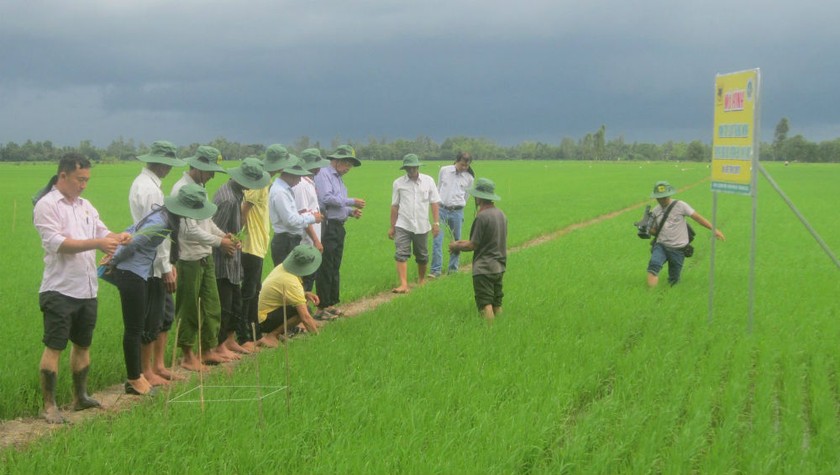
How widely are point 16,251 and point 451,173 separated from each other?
9.04 metres

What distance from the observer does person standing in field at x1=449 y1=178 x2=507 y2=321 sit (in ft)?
26.9

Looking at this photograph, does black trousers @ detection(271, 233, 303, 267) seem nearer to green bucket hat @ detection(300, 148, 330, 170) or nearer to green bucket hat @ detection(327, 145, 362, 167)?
green bucket hat @ detection(300, 148, 330, 170)

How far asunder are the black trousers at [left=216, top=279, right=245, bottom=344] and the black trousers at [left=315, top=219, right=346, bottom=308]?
1.86 metres

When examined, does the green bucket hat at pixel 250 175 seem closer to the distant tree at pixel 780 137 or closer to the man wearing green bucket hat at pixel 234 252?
the man wearing green bucket hat at pixel 234 252

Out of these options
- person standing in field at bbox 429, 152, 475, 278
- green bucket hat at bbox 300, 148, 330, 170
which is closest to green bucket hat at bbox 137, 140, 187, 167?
green bucket hat at bbox 300, 148, 330, 170

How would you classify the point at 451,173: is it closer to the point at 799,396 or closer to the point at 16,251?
the point at 799,396

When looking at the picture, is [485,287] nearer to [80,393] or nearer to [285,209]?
[285,209]

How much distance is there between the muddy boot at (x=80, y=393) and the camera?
5.71 m

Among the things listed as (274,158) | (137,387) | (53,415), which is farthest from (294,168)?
(53,415)

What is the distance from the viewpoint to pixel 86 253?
223 inches

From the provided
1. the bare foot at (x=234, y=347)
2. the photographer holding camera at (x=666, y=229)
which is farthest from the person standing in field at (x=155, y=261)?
the photographer holding camera at (x=666, y=229)

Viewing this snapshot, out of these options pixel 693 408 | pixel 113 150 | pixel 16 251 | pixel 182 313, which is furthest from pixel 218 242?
pixel 113 150

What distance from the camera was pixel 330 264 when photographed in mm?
9531

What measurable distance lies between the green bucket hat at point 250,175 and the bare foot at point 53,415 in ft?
8.17
